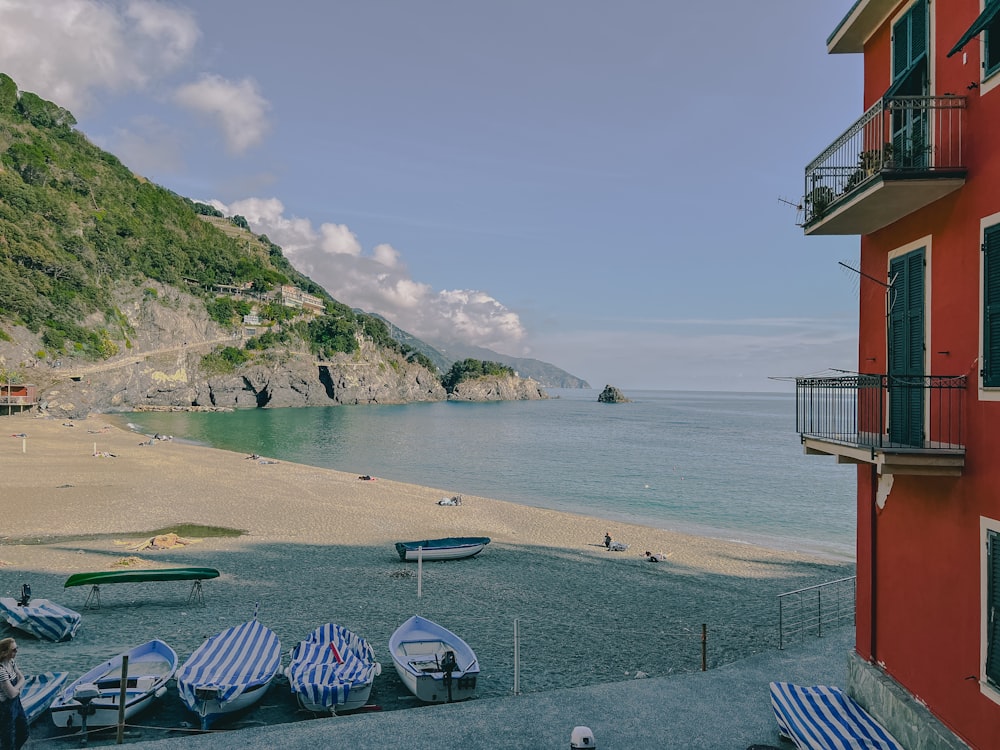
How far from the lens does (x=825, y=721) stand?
25.1 ft

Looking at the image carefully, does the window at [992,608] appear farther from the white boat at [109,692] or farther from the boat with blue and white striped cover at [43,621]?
the boat with blue and white striped cover at [43,621]

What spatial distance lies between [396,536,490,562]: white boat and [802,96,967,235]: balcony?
16.7 metres

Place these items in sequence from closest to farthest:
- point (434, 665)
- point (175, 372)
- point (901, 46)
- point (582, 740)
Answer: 1. point (582, 740)
2. point (901, 46)
3. point (434, 665)
4. point (175, 372)

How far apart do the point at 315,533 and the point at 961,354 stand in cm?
2464

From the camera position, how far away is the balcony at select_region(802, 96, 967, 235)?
6367mm

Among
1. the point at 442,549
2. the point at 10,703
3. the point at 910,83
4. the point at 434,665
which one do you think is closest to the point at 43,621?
the point at 10,703

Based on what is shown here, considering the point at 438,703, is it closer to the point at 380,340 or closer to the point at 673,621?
the point at 673,621

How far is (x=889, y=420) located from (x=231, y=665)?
34.4 ft

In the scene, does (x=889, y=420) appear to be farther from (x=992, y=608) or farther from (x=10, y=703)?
(x=10, y=703)

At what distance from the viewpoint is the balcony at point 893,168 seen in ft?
20.9

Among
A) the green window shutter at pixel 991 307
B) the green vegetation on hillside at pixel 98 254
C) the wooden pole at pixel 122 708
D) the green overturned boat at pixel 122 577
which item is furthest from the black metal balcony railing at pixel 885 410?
the green vegetation on hillside at pixel 98 254

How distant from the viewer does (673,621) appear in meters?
15.7

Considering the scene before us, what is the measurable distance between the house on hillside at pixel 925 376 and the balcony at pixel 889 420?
0.08 ft

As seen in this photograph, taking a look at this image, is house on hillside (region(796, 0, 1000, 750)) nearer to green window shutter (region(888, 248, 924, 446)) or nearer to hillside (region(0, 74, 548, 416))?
green window shutter (region(888, 248, 924, 446))
